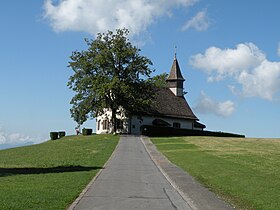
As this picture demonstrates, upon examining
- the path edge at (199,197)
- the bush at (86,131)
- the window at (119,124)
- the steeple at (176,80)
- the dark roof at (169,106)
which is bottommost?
the path edge at (199,197)

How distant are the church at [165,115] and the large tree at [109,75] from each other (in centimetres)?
452

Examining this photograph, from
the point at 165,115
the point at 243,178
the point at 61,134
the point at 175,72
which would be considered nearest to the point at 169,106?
the point at 165,115

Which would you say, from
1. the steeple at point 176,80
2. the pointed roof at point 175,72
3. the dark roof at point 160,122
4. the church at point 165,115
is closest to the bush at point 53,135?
the church at point 165,115

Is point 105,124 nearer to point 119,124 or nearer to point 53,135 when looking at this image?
point 119,124

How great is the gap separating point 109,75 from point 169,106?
1579 centimetres

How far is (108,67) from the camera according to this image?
64562mm

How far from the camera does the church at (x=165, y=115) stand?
230 feet

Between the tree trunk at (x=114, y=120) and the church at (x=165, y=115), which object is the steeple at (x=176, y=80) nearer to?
the church at (x=165, y=115)

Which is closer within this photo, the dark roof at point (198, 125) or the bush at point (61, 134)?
the bush at point (61, 134)

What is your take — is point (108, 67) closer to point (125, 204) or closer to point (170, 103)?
point (170, 103)

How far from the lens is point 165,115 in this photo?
7388 centimetres

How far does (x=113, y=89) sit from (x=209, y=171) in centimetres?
4034

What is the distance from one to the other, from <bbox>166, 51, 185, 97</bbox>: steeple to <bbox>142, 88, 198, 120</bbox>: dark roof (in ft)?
2.92

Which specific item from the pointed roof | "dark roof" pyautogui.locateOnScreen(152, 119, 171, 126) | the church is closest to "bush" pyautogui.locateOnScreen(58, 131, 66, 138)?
the church
